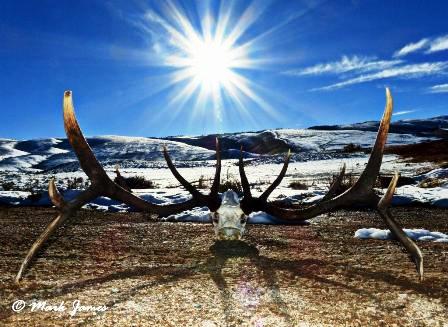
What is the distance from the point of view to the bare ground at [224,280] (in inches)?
90.1

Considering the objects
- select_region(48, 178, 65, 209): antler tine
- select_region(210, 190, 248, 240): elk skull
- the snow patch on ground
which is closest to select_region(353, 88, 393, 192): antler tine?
the snow patch on ground

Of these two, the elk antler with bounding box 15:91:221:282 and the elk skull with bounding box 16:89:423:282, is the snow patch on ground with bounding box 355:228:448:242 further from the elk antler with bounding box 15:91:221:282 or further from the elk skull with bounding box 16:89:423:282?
the elk antler with bounding box 15:91:221:282

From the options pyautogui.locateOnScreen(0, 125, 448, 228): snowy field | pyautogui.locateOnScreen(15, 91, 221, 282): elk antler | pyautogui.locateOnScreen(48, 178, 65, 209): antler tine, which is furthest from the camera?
pyautogui.locateOnScreen(0, 125, 448, 228): snowy field

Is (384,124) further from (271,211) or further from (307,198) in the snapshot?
(307,198)

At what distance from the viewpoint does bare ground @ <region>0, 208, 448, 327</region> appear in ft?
7.51

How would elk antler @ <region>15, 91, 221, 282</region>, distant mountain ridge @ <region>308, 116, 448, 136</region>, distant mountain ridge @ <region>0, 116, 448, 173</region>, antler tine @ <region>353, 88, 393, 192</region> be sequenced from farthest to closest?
distant mountain ridge @ <region>308, 116, 448, 136</region>
distant mountain ridge @ <region>0, 116, 448, 173</region>
antler tine @ <region>353, 88, 393, 192</region>
elk antler @ <region>15, 91, 221, 282</region>

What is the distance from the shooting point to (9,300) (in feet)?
8.15

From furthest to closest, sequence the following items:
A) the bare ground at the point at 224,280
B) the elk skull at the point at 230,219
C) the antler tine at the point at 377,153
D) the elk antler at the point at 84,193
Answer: the elk skull at the point at 230,219 → the antler tine at the point at 377,153 → the elk antler at the point at 84,193 → the bare ground at the point at 224,280

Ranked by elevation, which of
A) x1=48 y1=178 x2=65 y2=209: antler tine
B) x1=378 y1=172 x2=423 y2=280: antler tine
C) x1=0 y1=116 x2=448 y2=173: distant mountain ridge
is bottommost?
x1=378 y1=172 x2=423 y2=280: antler tine

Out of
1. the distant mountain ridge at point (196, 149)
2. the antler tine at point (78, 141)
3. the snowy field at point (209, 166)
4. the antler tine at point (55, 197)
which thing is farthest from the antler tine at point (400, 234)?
the distant mountain ridge at point (196, 149)

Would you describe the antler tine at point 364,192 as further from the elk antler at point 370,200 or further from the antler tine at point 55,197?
the antler tine at point 55,197

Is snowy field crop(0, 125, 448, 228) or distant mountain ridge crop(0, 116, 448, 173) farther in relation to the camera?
distant mountain ridge crop(0, 116, 448, 173)

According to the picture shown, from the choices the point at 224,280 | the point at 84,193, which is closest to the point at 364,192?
the point at 224,280

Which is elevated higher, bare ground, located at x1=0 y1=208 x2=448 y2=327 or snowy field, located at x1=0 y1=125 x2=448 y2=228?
snowy field, located at x1=0 y1=125 x2=448 y2=228
